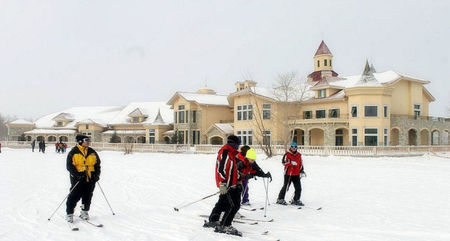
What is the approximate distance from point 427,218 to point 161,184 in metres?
8.39

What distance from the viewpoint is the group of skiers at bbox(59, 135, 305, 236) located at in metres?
6.93

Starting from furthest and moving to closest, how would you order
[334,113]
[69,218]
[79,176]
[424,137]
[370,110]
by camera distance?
[424,137]
[334,113]
[370,110]
[79,176]
[69,218]

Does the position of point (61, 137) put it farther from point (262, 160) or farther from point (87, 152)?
point (87, 152)

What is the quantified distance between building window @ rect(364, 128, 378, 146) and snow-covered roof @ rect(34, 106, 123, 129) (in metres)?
35.9

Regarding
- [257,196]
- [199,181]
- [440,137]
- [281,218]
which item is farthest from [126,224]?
[440,137]

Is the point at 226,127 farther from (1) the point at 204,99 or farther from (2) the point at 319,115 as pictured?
(2) the point at 319,115

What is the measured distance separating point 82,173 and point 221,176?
2794 millimetres

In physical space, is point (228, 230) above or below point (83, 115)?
below

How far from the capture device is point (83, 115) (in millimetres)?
58562

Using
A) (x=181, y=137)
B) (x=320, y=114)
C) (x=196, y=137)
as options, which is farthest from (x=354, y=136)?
(x=181, y=137)

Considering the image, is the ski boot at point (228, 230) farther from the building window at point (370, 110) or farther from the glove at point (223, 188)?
the building window at point (370, 110)

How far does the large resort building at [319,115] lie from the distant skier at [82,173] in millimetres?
19884

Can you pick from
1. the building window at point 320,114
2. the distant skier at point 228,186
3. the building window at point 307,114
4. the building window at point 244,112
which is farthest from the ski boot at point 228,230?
the building window at point 307,114

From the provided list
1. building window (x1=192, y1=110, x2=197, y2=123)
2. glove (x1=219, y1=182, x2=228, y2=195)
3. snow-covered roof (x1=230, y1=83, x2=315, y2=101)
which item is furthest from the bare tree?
glove (x1=219, y1=182, x2=228, y2=195)
